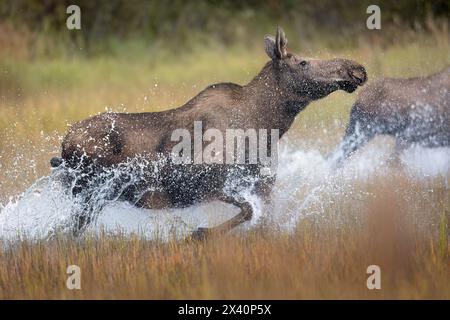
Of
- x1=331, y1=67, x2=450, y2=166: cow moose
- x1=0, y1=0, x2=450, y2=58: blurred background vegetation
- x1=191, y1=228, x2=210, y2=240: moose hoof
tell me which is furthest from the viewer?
x1=0, y1=0, x2=450, y2=58: blurred background vegetation

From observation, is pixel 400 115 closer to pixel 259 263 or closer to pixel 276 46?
pixel 276 46

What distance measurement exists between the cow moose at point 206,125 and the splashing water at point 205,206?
0.53 ft

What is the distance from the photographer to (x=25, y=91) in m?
14.1

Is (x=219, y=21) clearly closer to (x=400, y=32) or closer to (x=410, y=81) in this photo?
(x=400, y=32)

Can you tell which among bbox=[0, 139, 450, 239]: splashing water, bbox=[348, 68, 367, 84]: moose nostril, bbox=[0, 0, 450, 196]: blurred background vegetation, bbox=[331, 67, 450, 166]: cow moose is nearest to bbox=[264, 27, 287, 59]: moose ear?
bbox=[348, 68, 367, 84]: moose nostril

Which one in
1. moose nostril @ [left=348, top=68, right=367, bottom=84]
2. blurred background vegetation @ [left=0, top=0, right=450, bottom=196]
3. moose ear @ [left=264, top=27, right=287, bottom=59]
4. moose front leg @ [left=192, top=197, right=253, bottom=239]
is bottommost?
moose front leg @ [left=192, top=197, right=253, bottom=239]

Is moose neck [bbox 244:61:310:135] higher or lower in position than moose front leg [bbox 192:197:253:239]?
higher

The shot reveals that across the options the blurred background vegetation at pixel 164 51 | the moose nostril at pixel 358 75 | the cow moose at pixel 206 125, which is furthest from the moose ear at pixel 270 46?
the blurred background vegetation at pixel 164 51

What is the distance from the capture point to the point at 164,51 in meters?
18.6

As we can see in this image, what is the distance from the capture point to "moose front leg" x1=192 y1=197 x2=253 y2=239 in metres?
7.59

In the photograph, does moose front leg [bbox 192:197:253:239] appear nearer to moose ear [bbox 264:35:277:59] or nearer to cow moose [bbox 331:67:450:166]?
moose ear [bbox 264:35:277:59]

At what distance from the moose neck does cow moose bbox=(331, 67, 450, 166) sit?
87.1 inches

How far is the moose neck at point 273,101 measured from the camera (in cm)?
805

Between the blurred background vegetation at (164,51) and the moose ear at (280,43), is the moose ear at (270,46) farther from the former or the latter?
the blurred background vegetation at (164,51)
